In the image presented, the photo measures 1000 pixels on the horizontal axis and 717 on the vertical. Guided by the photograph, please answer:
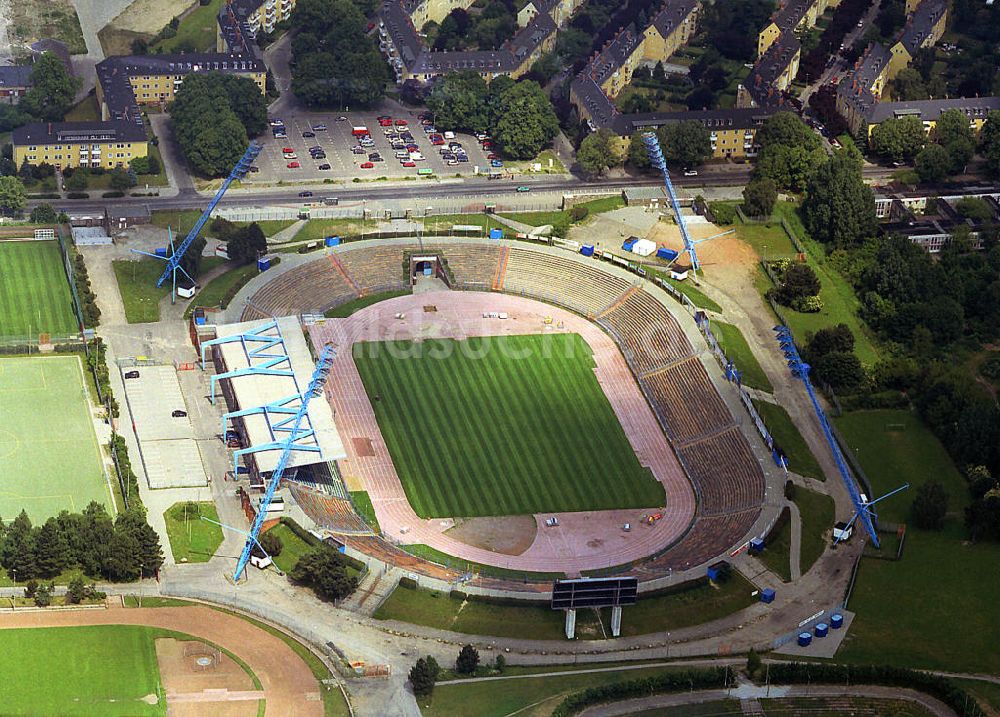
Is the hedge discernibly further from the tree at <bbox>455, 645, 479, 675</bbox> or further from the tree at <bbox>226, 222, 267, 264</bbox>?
the tree at <bbox>226, 222, 267, 264</bbox>

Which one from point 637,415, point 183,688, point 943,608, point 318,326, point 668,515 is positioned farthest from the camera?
point 318,326

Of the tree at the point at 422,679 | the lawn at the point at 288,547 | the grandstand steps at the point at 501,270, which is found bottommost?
the tree at the point at 422,679

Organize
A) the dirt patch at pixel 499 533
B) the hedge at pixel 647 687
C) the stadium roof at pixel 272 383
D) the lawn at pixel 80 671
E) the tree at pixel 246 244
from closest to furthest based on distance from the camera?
the lawn at pixel 80 671, the hedge at pixel 647 687, the dirt patch at pixel 499 533, the stadium roof at pixel 272 383, the tree at pixel 246 244

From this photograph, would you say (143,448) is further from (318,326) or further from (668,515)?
(668,515)

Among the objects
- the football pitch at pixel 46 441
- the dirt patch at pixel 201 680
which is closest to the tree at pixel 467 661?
the dirt patch at pixel 201 680

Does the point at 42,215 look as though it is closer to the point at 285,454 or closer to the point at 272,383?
the point at 272,383

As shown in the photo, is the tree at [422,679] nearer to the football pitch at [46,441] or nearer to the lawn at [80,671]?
the lawn at [80,671]

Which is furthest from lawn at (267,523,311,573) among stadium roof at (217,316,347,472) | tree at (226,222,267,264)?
tree at (226,222,267,264)

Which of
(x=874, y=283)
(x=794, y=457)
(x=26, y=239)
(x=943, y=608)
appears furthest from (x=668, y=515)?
(x=26, y=239)
